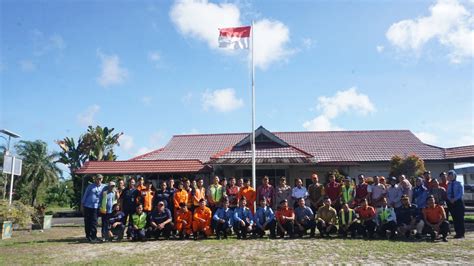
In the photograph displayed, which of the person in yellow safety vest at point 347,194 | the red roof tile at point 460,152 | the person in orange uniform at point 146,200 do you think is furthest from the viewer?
the red roof tile at point 460,152

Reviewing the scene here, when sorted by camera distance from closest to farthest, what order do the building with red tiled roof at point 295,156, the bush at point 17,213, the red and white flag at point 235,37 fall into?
the bush at point 17,213 < the red and white flag at point 235,37 < the building with red tiled roof at point 295,156

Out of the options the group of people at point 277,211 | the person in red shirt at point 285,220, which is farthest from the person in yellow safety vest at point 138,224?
the person in red shirt at point 285,220

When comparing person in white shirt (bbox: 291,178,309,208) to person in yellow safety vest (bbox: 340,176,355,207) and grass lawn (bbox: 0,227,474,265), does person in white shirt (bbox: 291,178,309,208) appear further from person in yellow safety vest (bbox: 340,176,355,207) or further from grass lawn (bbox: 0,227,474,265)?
grass lawn (bbox: 0,227,474,265)

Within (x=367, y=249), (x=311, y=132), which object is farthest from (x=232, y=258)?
(x=311, y=132)

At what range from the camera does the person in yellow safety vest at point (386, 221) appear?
1026cm

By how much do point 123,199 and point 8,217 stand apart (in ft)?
11.9

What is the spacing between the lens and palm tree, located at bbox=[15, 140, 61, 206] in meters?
32.9

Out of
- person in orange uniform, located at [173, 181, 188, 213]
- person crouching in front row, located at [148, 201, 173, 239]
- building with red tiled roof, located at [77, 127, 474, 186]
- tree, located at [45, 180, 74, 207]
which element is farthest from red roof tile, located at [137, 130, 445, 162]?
tree, located at [45, 180, 74, 207]

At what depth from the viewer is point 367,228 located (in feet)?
34.1

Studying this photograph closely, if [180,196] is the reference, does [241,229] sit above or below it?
below

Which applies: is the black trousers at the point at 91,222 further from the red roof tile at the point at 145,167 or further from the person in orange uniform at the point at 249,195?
the red roof tile at the point at 145,167

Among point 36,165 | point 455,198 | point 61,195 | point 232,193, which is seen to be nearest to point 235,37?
point 232,193

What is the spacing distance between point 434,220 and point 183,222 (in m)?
6.58

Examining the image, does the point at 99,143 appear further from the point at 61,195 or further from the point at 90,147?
the point at 61,195
